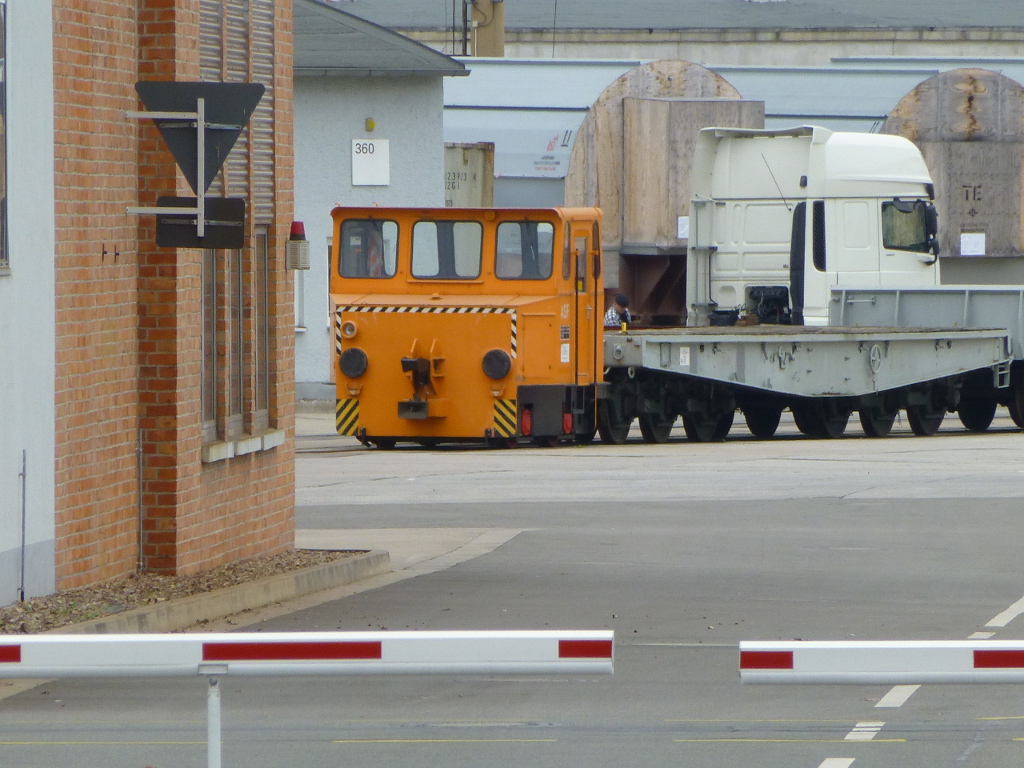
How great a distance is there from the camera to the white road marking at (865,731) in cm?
704

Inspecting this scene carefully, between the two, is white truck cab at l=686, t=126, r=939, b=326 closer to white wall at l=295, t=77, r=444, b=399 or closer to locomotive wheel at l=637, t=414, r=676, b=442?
locomotive wheel at l=637, t=414, r=676, b=442

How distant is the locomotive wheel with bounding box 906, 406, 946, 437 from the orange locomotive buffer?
5326 millimetres

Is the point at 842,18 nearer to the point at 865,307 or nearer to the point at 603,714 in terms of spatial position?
the point at 865,307

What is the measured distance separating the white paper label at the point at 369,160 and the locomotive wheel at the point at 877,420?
8.85 meters

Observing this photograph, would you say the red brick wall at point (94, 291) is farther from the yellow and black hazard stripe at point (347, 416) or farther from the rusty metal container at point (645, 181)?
the rusty metal container at point (645, 181)

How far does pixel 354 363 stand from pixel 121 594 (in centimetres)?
1168

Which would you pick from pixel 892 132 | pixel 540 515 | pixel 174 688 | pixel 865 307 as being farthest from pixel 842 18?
pixel 174 688

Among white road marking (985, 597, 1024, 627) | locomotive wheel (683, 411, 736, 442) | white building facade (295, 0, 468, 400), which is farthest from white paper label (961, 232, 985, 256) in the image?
white road marking (985, 597, 1024, 627)

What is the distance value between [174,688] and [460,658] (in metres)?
3.30

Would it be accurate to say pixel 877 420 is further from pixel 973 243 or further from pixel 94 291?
pixel 94 291

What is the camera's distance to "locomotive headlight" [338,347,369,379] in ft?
69.6

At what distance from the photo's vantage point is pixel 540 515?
15.8 meters

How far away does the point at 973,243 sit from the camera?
30.7 m

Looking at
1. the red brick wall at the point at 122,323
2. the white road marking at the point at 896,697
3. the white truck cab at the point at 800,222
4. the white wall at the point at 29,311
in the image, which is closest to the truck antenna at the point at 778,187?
the white truck cab at the point at 800,222
